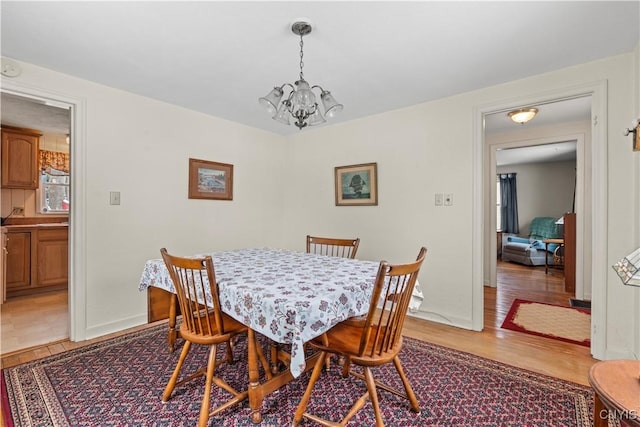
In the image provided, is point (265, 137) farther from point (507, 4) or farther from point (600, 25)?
point (600, 25)

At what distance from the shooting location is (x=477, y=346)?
8.02ft

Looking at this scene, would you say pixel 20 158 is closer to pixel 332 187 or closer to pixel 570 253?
pixel 332 187

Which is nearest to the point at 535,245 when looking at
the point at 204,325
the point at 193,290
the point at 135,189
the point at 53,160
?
the point at 204,325

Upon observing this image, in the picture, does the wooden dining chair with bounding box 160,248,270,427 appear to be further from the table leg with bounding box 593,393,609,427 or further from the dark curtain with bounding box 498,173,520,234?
the dark curtain with bounding box 498,173,520,234

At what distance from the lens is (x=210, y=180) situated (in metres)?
3.46

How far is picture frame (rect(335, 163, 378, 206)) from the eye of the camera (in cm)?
345

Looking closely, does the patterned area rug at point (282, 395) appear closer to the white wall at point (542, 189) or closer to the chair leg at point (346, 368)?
the chair leg at point (346, 368)

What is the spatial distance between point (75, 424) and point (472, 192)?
3.13 m

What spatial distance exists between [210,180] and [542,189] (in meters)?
7.48

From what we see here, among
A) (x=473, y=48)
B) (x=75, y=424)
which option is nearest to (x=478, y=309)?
(x=473, y=48)

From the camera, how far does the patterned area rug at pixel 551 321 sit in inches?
105

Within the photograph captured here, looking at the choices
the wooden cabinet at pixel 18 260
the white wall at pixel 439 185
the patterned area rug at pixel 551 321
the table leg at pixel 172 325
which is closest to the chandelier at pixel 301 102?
the white wall at pixel 439 185

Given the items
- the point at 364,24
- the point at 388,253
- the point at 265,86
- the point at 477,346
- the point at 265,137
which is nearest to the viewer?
the point at 364,24

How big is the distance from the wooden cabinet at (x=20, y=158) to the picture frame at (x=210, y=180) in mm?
2445
